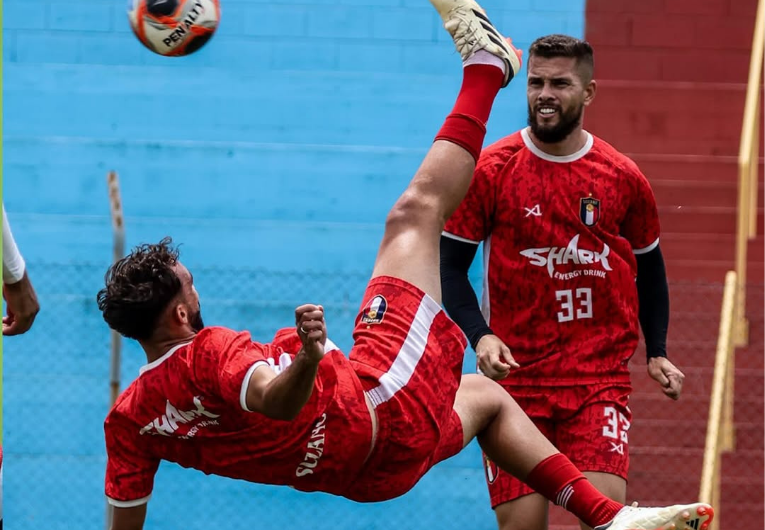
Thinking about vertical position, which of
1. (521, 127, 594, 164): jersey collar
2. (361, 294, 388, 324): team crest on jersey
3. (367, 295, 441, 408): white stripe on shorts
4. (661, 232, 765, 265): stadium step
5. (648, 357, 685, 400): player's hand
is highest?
(521, 127, 594, 164): jersey collar

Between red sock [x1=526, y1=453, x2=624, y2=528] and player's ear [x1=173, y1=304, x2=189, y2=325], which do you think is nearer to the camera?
player's ear [x1=173, y1=304, x2=189, y2=325]

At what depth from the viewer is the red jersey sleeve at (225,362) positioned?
11.2 ft

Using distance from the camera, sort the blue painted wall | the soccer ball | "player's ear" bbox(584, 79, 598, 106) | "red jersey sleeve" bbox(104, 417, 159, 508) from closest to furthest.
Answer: "red jersey sleeve" bbox(104, 417, 159, 508) → "player's ear" bbox(584, 79, 598, 106) → the soccer ball → the blue painted wall

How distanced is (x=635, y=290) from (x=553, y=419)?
59 cm

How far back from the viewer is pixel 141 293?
3633 millimetres

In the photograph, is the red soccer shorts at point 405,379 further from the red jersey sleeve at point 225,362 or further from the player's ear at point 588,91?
the player's ear at point 588,91

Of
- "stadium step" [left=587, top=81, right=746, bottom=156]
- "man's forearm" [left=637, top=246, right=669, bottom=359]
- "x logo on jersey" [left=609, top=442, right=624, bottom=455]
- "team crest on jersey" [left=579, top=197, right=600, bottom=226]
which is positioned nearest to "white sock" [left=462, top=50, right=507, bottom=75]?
"team crest on jersey" [left=579, top=197, right=600, bottom=226]

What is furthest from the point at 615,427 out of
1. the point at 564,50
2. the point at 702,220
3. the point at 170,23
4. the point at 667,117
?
the point at 667,117

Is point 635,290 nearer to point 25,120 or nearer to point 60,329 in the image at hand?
point 60,329

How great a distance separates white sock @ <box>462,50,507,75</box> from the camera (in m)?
4.46

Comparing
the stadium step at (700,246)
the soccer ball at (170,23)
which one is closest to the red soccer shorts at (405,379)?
the soccer ball at (170,23)

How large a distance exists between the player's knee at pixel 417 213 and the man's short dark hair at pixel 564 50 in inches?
32.6

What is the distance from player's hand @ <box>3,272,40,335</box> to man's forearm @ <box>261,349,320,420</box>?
115 centimetres

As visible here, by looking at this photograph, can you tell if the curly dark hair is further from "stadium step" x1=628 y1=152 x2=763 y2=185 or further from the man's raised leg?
"stadium step" x1=628 y1=152 x2=763 y2=185
